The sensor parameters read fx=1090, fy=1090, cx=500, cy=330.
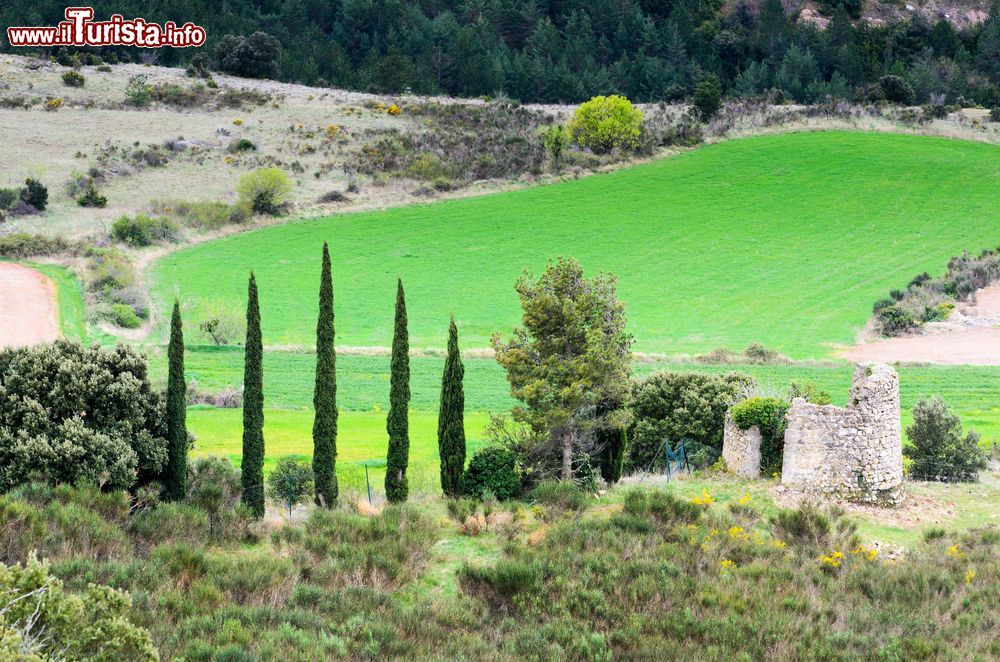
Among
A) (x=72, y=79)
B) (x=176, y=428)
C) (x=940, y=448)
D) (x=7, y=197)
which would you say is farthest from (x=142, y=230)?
(x=940, y=448)

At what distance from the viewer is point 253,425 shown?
3067 centimetres

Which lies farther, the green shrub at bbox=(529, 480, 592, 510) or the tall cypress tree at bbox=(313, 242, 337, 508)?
the tall cypress tree at bbox=(313, 242, 337, 508)

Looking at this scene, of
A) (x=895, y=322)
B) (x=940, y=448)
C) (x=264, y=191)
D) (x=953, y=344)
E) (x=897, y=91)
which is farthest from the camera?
(x=897, y=91)

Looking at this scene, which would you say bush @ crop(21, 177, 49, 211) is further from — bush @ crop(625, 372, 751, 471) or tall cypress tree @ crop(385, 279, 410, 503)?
bush @ crop(625, 372, 751, 471)

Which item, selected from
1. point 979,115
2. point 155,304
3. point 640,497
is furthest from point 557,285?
point 979,115

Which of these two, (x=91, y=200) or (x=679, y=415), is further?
(x=91, y=200)

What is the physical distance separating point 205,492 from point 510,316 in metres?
34.7

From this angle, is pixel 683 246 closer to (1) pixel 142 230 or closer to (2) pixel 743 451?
(1) pixel 142 230

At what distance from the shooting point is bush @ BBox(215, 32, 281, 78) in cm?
12012

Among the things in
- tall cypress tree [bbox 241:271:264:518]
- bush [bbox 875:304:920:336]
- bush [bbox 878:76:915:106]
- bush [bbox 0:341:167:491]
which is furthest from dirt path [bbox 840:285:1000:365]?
bush [bbox 878:76:915:106]

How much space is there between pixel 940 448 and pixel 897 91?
84.1 metres

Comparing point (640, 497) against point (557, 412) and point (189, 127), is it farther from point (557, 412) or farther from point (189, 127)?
point (189, 127)

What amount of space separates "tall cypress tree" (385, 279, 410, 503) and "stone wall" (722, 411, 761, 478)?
32.9 feet

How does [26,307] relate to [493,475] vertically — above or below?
above
